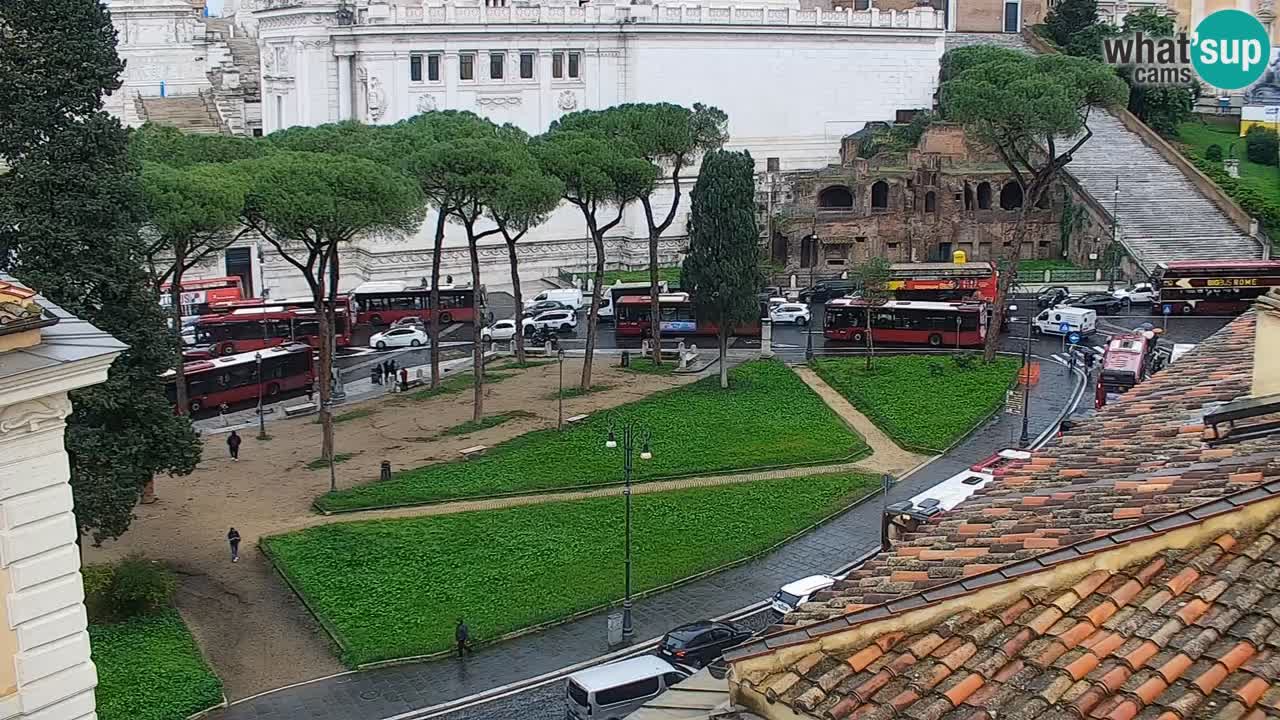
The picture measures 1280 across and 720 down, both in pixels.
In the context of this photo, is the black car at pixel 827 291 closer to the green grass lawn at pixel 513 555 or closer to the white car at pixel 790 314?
the white car at pixel 790 314

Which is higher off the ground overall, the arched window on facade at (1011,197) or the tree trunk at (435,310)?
the arched window on facade at (1011,197)

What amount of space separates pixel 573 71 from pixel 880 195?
16.4 metres

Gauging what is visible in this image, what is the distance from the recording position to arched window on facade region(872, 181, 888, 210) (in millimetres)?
67438

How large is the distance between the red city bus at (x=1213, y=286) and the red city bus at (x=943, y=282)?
6.72 meters

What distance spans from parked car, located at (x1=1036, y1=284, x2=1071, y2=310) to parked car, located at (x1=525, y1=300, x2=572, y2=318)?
18909mm

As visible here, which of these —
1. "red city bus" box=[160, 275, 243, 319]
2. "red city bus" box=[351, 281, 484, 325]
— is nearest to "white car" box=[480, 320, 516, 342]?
"red city bus" box=[351, 281, 484, 325]

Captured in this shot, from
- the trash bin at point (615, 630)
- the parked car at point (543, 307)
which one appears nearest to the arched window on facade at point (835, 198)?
the parked car at point (543, 307)

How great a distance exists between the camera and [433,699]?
2480cm

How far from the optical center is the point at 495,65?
226ft

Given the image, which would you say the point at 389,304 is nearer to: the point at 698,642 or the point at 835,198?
the point at 835,198

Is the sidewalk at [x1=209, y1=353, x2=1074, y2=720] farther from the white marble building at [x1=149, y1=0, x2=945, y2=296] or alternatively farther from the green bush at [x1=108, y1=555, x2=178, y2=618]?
the white marble building at [x1=149, y1=0, x2=945, y2=296]

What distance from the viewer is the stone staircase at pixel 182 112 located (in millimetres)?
77938

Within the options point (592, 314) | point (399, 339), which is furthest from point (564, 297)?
point (592, 314)

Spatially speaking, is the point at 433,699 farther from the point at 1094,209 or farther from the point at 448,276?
the point at 1094,209
